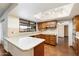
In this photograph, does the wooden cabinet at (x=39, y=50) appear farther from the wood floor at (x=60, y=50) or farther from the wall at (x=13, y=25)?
the wall at (x=13, y=25)

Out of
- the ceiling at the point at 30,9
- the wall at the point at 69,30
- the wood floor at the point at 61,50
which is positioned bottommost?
the wood floor at the point at 61,50

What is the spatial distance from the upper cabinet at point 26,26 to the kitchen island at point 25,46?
0.14 metres

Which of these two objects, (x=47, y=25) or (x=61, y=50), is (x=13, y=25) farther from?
(x=61, y=50)

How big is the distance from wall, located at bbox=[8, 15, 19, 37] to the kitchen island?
0.10 metres

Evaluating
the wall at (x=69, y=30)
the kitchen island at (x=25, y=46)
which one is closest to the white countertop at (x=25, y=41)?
the kitchen island at (x=25, y=46)

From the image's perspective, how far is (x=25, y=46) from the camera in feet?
5.60

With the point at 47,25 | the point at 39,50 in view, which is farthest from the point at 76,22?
the point at 39,50

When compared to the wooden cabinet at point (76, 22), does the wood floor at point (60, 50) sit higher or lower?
lower

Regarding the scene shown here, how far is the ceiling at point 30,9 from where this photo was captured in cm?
175

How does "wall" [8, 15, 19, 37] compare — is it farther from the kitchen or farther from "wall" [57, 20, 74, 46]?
"wall" [57, 20, 74, 46]

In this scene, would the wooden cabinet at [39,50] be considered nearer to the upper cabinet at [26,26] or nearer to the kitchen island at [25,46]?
the kitchen island at [25,46]

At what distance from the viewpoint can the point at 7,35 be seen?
1843mm

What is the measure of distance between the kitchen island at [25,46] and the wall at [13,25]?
0.10 m

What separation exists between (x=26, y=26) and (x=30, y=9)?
279 millimetres
